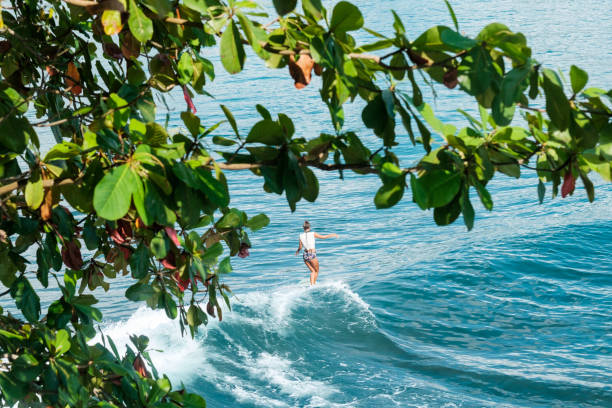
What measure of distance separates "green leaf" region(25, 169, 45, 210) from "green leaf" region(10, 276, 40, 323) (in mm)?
705

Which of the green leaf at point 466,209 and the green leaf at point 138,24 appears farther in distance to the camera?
the green leaf at point 138,24

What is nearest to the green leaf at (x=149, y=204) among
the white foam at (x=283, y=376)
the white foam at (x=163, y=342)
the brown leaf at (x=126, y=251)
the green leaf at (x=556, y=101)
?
the green leaf at (x=556, y=101)

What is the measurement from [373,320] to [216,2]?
11605 mm

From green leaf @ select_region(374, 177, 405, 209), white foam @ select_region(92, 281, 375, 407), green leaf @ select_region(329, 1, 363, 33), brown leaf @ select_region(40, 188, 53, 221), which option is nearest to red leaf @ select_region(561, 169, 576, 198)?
green leaf @ select_region(374, 177, 405, 209)

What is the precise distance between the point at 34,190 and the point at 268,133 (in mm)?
740

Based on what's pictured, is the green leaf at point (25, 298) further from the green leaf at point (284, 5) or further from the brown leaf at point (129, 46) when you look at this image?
the green leaf at point (284, 5)

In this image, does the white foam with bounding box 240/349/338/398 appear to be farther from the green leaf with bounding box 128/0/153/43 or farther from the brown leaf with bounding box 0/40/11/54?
the green leaf with bounding box 128/0/153/43

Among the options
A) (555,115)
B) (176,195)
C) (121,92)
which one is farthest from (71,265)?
(555,115)

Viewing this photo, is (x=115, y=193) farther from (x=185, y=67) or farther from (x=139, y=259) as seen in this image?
(x=185, y=67)

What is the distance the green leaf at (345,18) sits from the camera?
1.96 meters

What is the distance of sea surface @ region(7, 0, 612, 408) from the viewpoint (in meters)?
11.2

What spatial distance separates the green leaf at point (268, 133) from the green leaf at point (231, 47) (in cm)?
20

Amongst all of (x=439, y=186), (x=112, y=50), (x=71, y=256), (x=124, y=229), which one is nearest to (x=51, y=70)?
(x=112, y=50)

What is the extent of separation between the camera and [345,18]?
1.98m
